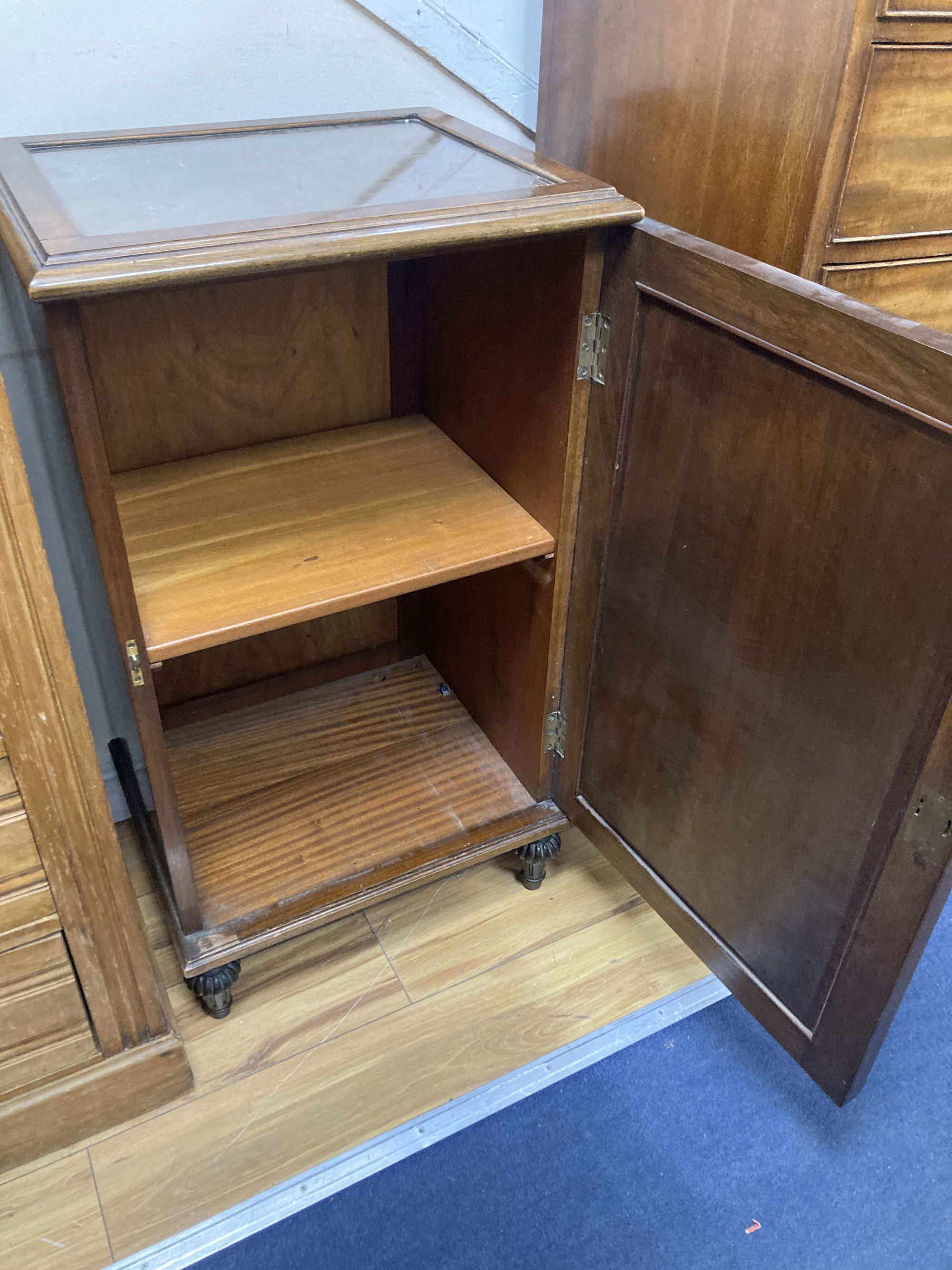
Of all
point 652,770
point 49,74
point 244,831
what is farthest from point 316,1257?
point 49,74

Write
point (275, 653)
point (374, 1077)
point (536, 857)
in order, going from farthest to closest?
point (275, 653) < point (536, 857) < point (374, 1077)

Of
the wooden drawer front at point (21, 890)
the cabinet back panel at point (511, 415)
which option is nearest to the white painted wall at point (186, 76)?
the cabinet back panel at point (511, 415)

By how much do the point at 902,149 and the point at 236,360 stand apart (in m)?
0.83

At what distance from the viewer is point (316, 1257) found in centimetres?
112

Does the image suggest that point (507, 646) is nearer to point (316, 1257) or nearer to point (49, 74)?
point (316, 1257)

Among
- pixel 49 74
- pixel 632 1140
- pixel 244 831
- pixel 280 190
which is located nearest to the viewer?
pixel 280 190

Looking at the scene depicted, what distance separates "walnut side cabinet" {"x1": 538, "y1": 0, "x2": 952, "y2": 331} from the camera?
98 centimetres

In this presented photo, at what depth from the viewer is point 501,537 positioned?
120cm

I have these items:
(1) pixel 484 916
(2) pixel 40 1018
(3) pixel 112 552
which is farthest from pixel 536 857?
(3) pixel 112 552

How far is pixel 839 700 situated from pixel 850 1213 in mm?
698

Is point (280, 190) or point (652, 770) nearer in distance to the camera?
point (280, 190)

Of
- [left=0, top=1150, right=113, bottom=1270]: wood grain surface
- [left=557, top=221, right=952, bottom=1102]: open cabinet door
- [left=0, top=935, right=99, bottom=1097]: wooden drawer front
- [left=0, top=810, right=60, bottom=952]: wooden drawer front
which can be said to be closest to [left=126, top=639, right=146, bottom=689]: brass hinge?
[left=0, top=810, right=60, bottom=952]: wooden drawer front

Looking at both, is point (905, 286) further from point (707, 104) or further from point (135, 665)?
point (135, 665)

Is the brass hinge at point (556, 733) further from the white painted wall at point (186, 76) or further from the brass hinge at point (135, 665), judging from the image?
the white painted wall at point (186, 76)
